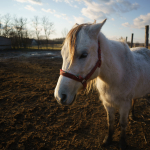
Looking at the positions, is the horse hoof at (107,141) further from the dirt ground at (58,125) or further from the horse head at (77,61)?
the horse head at (77,61)

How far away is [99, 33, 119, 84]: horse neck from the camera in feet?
4.95

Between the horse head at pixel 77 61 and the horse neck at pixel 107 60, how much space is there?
0.18 m

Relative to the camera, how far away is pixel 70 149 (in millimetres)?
2111

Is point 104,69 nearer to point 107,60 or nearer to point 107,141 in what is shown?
point 107,60

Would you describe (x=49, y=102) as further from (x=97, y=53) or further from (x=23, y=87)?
(x=97, y=53)

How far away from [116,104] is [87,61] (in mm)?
1089

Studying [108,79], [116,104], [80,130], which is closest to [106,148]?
[80,130]

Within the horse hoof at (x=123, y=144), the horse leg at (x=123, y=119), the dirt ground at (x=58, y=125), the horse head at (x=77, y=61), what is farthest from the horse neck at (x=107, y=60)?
the dirt ground at (x=58, y=125)

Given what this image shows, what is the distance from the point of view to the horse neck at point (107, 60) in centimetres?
151

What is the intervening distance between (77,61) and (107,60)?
529mm

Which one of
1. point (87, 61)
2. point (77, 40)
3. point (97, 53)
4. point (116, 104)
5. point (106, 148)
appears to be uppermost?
point (77, 40)

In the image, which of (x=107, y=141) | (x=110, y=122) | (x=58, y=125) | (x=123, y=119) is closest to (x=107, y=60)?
(x=123, y=119)

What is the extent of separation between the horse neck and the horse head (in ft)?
0.58

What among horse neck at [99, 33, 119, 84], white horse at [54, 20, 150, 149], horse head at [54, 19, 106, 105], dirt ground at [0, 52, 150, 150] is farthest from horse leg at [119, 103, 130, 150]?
horse head at [54, 19, 106, 105]
